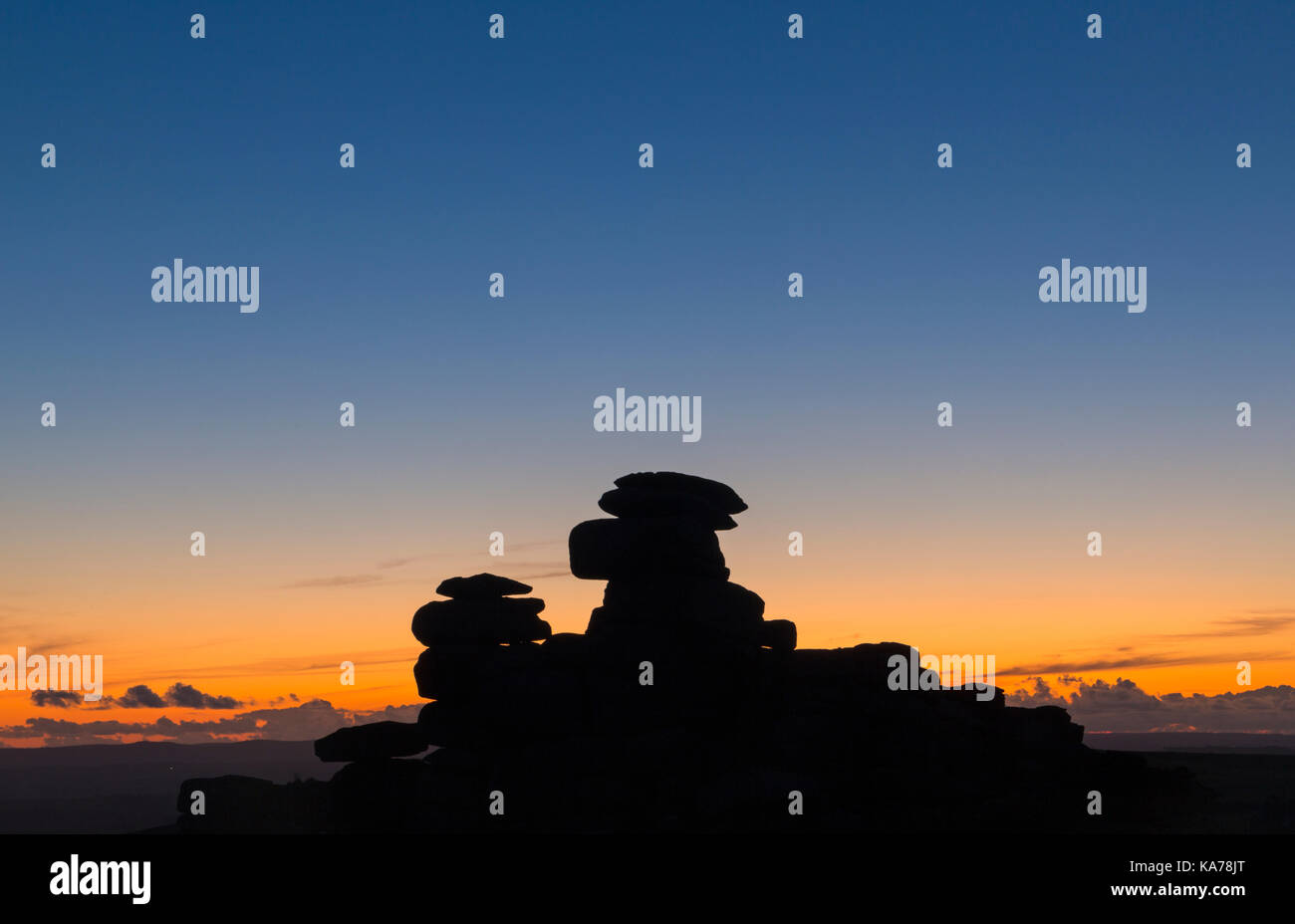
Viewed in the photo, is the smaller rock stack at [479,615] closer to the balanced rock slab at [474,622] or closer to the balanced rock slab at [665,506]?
the balanced rock slab at [474,622]

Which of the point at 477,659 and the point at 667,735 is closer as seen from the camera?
the point at 667,735

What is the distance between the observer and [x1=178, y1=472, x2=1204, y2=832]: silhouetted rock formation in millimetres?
46219

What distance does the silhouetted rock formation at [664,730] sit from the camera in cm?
4622

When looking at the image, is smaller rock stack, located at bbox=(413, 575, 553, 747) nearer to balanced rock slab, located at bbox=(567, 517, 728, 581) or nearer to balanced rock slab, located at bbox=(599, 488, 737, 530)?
balanced rock slab, located at bbox=(567, 517, 728, 581)

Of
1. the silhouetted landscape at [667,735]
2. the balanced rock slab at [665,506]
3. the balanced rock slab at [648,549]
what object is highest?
the balanced rock slab at [665,506]

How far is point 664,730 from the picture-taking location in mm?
46938

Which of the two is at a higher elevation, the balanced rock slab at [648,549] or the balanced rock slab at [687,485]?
the balanced rock slab at [687,485]

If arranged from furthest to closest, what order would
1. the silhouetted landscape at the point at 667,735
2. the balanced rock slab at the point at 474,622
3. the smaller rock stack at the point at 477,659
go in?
the balanced rock slab at the point at 474,622 < the smaller rock stack at the point at 477,659 < the silhouetted landscape at the point at 667,735

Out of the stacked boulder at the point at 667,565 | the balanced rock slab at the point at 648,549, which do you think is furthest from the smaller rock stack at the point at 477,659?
the balanced rock slab at the point at 648,549

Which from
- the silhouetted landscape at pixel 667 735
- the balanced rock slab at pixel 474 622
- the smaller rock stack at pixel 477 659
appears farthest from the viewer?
the balanced rock slab at pixel 474 622

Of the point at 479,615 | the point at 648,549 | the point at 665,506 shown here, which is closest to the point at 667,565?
the point at 648,549

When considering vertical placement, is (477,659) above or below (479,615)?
below

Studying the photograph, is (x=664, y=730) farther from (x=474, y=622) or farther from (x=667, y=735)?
(x=474, y=622)
